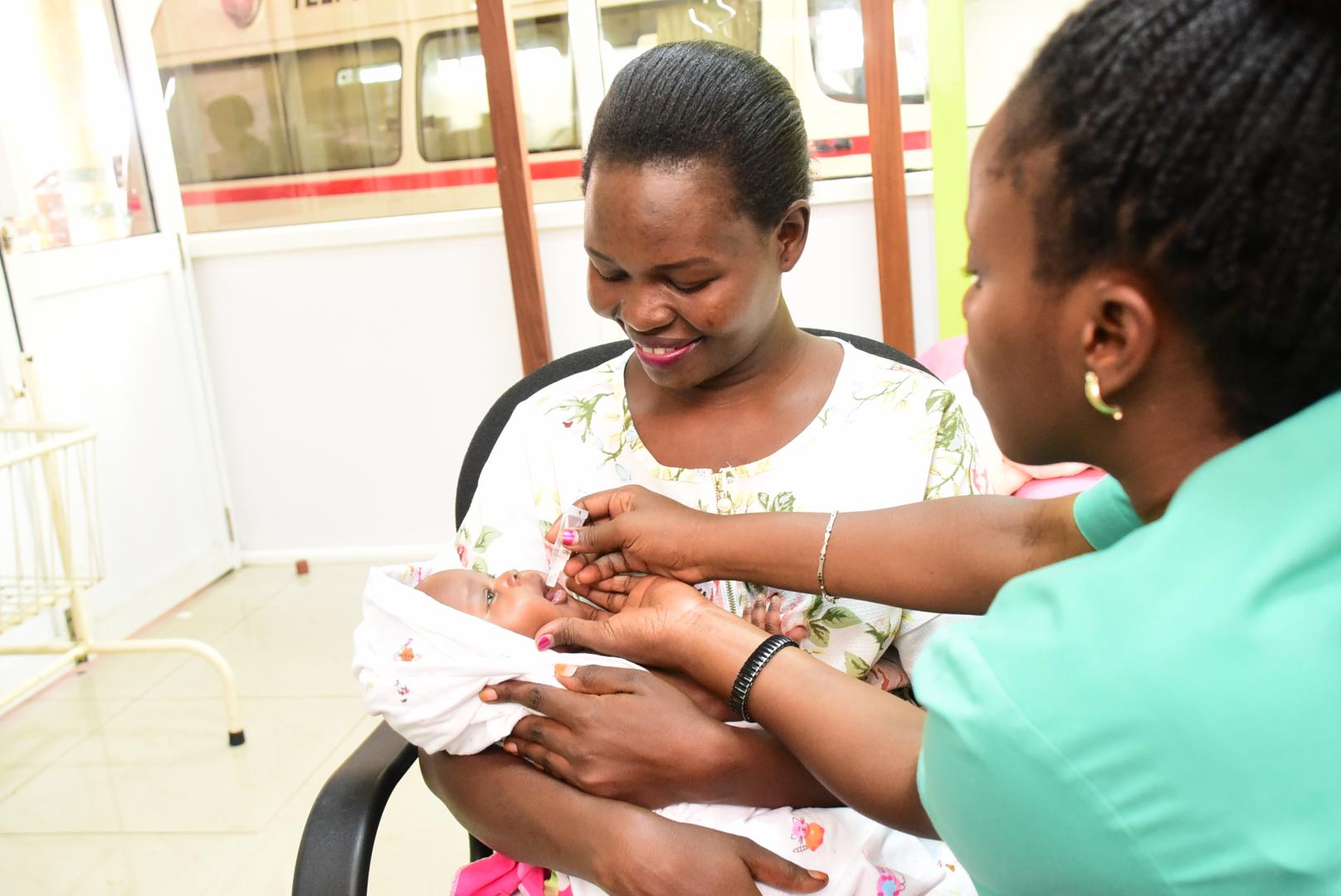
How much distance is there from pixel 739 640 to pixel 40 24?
148 inches

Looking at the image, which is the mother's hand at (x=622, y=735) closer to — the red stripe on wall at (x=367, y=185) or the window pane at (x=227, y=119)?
the red stripe on wall at (x=367, y=185)

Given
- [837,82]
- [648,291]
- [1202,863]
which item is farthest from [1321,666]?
[837,82]

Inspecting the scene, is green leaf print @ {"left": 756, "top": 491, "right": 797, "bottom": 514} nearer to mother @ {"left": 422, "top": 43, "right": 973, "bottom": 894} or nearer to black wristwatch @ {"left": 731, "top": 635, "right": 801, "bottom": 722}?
mother @ {"left": 422, "top": 43, "right": 973, "bottom": 894}

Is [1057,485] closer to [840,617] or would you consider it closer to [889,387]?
[889,387]

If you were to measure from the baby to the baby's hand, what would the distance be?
171 mm

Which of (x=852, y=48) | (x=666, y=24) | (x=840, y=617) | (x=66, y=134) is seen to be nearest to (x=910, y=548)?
(x=840, y=617)

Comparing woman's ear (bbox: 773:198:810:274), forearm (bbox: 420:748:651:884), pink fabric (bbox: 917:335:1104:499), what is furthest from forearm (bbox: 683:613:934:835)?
pink fabric (bbox: 917:335:1104:499)

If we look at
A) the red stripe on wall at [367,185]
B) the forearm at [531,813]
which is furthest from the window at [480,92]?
the forearm at [531,813]

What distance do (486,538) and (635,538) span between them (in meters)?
0.23

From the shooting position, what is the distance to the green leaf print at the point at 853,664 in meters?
1.40

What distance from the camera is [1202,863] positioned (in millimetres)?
738

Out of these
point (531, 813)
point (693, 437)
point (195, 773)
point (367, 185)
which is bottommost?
point (195, 773)

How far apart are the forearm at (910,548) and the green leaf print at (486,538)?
0.32 m

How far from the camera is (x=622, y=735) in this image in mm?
1243
